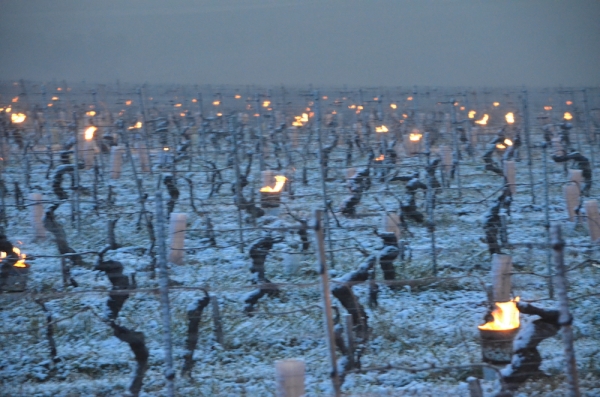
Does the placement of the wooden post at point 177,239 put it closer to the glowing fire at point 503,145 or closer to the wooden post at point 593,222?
the wooden post at point 593,222

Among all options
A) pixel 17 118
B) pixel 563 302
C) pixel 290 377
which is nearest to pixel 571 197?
pixel 563 302

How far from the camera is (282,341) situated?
4.44 m

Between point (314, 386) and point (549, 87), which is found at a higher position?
point (549, 87)

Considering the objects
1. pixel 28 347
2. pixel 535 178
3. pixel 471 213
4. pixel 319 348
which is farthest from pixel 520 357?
pixel 535 178

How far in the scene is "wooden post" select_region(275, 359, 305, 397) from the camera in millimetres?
2812

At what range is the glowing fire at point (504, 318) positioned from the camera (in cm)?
352

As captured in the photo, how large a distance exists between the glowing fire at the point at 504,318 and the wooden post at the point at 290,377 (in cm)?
121

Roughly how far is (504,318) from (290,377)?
4.45 feet

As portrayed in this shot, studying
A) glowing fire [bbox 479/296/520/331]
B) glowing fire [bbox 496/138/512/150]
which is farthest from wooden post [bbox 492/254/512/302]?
glowing fire [bbox 496/138/512/150]

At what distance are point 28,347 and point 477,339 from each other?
3.01 metres

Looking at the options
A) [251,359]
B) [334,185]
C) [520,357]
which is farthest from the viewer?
[334,185]

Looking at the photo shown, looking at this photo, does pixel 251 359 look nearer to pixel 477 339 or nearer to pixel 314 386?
pixel 314 386

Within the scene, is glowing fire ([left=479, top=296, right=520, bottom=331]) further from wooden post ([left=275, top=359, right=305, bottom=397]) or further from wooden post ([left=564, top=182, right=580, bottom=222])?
wooden post ([left=564, top=182, right=580, bottom=222])

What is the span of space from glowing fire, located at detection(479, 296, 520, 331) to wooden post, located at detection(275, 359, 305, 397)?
121cm
